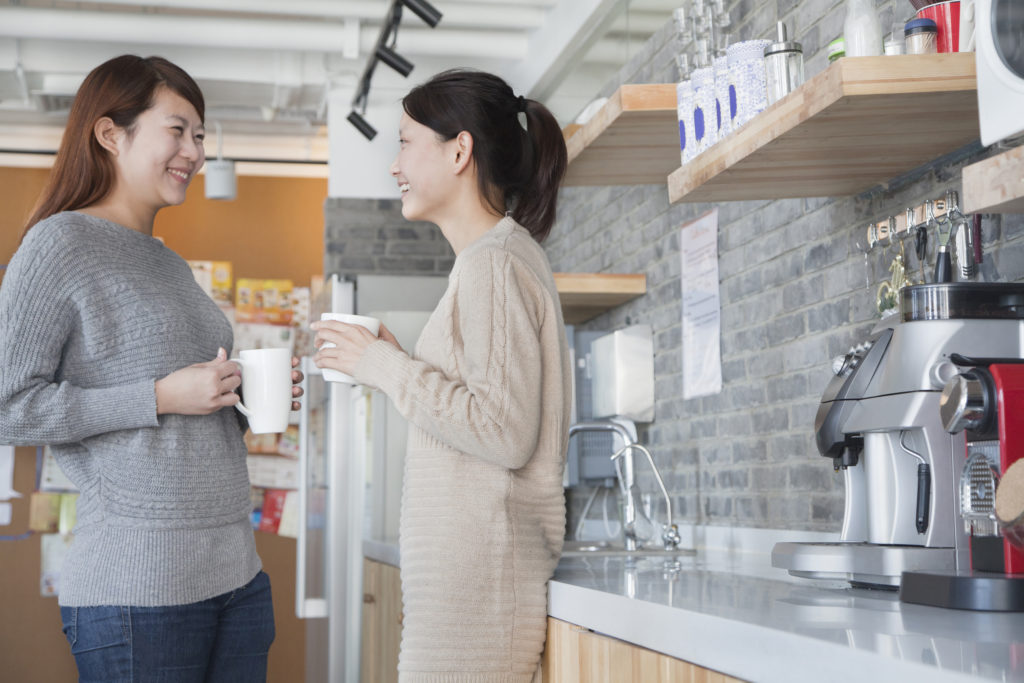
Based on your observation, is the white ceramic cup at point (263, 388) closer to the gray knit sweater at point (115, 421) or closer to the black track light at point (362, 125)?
the gray knit sweater at point (115, 421)

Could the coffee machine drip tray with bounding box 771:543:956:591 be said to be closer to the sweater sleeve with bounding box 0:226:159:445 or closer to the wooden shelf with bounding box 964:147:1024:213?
the wooden shelf with bounding box 964:147:1024:213

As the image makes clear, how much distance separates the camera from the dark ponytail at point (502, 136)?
64.4 inches

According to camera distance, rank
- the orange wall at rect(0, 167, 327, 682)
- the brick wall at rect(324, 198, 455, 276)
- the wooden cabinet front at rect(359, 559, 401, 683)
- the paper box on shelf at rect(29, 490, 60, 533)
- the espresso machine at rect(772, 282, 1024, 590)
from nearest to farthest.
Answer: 1. the espresso machine at rect(772, 282, 1024, 590)
2. the wooden cabinet front at rect(359, 559, 401, 683)
3. the brick wall at rect(324, 198, 455, 276)
4. the orange wall at rect(0, 167, 327, 682)
5. the paper box on shelf at rect(29, 490, 60, 533)

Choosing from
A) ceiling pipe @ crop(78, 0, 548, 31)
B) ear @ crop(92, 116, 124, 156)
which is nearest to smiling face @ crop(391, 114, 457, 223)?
ear @ crop(92, 116, 124, 156)

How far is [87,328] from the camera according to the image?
1.48m

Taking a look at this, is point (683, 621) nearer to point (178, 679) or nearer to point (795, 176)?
point (178, 679)

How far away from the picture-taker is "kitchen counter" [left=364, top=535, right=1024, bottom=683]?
0.82 metres

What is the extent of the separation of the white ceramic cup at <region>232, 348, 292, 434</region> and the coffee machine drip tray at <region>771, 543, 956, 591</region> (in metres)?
0.75

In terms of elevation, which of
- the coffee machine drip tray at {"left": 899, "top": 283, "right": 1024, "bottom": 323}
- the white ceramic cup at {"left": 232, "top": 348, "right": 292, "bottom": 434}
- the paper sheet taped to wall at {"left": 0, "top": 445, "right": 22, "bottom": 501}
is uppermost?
the coffee machine drip tray at {"left": 899, "top": 283, "right": 1024, "bottom": 323}

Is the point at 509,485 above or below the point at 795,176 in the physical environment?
below

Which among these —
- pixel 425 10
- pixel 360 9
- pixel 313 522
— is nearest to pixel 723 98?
pixel 425 10

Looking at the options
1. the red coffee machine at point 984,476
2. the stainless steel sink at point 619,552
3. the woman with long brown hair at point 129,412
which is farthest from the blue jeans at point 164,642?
the stainless steel sink at point 619,552

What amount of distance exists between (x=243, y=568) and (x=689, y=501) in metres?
1.50

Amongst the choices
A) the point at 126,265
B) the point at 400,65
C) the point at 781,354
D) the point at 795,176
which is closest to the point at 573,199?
the point at 400,65
